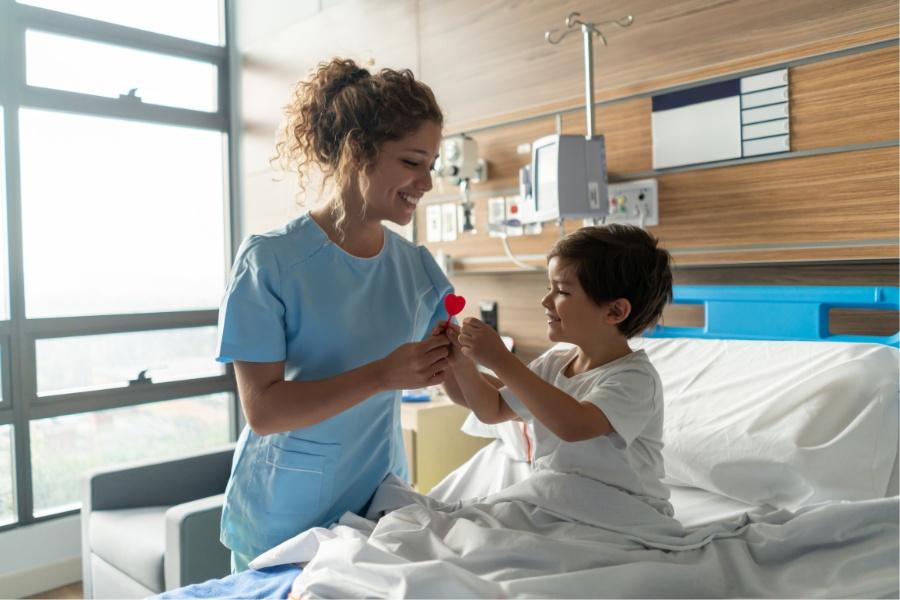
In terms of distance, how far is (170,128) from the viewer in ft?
13.2

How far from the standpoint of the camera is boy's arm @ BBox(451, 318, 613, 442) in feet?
4.46

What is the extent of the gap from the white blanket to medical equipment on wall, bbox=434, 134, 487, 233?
174cm

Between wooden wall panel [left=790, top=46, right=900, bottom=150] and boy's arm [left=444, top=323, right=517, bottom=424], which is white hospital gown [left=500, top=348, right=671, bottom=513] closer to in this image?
boy's arm [left=444, top=323, right=517, bottom=424]

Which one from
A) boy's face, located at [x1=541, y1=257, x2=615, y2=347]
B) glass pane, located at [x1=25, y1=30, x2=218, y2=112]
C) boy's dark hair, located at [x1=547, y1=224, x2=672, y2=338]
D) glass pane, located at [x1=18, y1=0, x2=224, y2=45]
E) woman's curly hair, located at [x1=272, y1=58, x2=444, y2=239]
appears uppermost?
glass pane, located at [x1=18, y1=0, x2=224, y2=45]

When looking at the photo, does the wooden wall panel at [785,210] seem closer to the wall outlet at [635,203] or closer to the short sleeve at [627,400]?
the wall outlet at [635,203]

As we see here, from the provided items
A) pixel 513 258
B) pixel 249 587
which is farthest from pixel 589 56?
pixel 249 587

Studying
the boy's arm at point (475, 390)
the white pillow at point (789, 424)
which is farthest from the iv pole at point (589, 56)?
the boy's arm at point (475, 390)

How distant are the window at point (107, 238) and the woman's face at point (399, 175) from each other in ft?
8.51

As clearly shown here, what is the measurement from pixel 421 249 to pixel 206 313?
2696mm

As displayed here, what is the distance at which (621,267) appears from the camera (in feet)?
5.08

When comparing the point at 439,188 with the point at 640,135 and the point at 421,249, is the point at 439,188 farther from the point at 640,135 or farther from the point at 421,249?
the point at 421,249

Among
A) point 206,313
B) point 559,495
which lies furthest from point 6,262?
point 559,495

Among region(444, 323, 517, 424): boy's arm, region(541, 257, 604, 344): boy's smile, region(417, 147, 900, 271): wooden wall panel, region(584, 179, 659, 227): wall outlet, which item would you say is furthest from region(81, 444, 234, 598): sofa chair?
region(417, 147, 900, 271): wooden wall panel

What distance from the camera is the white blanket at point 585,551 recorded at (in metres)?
1.10
